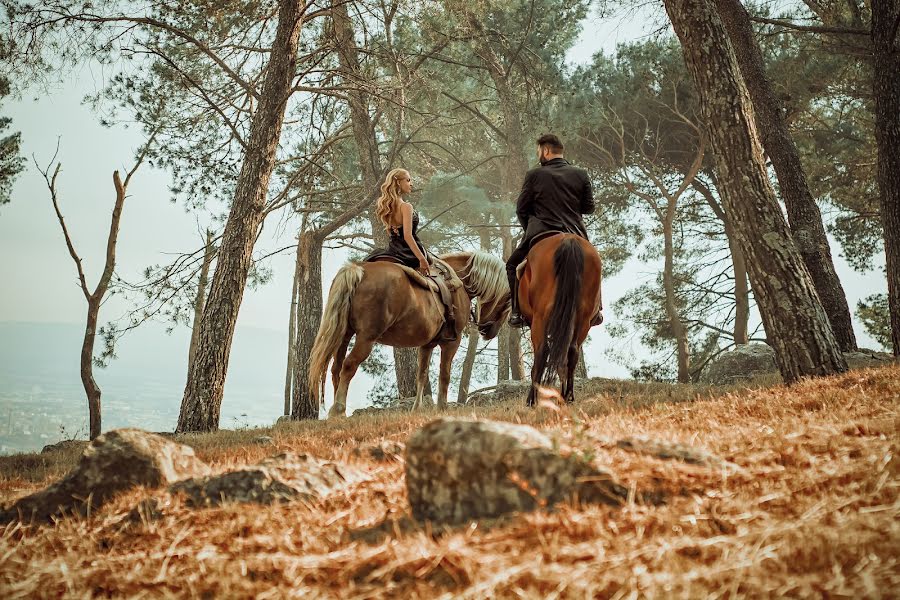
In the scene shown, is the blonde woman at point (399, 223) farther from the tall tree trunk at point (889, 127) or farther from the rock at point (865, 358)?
the tall tree trunk at point (889, 127)

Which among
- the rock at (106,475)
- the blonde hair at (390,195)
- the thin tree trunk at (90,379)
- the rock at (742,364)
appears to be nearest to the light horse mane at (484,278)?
the blonde hair at (390,195)

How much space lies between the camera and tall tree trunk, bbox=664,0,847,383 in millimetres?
6293

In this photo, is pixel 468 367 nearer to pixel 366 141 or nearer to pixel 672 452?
pixel 366 141

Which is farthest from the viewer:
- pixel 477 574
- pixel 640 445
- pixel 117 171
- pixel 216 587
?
pixel 117 171

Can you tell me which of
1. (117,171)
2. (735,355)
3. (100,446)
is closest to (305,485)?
(100,446)

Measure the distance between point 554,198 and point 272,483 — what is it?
190 inches

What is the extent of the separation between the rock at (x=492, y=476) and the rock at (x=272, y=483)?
2.12ft

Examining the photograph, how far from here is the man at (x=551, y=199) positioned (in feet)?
22.6

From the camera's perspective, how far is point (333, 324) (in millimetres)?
7719

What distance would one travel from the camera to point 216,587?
188 centimetres

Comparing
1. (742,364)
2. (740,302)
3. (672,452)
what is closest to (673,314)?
(740,302)

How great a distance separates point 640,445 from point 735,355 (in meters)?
9.81

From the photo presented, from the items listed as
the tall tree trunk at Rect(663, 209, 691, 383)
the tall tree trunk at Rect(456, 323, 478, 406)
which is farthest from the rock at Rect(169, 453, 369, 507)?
the tall tree trunk at Rect(456, 323, 478, 406)

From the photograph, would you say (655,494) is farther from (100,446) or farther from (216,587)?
(100,446)
